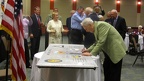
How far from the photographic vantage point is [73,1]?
2039cm

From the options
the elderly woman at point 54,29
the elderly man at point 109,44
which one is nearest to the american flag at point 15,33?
the elderly man at point 109,44

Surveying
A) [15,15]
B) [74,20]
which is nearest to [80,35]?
[74,20]

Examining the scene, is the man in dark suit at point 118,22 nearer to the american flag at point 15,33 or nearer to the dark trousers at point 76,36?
the dark trousers at point 76,36

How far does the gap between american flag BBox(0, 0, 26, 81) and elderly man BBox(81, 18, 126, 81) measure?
981mm

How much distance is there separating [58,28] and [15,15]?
10.5ft

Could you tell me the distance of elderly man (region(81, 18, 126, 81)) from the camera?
13.9ft

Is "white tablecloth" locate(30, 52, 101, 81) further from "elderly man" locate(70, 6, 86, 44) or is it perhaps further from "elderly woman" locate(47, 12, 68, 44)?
"elderly man" locate(70, 6, 86, 44)

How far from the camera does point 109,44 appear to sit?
14.4 feet

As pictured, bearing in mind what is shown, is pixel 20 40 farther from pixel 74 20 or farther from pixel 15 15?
pixel 74 20

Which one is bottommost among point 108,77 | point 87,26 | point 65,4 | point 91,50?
point 108,77

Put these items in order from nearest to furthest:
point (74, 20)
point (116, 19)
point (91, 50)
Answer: point (91, 50) → point (116, 19) → point (74, 20)

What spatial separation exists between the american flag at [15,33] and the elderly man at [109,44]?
3.22 feet

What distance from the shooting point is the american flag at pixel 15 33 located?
3.94m

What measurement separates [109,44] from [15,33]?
1462mm
